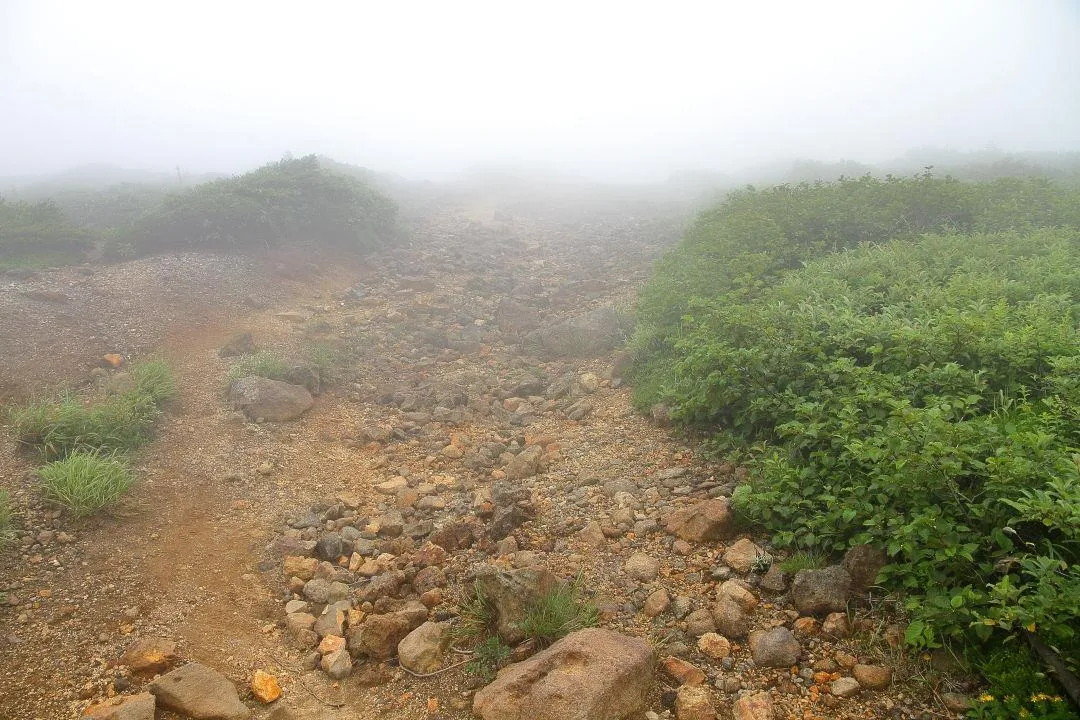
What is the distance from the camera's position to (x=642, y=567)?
4.89 metres

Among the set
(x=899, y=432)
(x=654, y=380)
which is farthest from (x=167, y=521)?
(x=899, y=432)

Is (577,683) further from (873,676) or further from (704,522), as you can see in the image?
(704,522)

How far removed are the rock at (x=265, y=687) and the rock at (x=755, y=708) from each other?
3.02 meters

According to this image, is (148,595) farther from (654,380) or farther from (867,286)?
(867,286)

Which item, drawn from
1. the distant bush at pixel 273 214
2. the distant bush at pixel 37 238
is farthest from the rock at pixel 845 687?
the distant bush at pixel 37 238

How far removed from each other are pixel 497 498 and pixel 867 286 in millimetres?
5436

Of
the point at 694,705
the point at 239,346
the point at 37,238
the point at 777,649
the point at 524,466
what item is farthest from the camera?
the point at 37,238

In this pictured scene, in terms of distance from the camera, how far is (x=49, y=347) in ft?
31.5

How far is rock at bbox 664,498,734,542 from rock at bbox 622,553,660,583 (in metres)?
0.38

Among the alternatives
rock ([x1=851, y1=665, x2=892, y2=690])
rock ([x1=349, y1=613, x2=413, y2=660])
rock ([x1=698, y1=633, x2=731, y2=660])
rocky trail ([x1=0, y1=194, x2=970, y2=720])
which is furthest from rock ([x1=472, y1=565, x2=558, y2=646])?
rock ([x1=851, y1=665, x2=892, y2=690])

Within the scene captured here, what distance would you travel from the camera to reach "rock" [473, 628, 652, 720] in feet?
11.1

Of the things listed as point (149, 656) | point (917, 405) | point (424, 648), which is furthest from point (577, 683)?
point (917, 405)

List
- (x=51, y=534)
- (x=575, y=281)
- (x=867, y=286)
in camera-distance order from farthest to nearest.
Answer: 1. (x=575, y=281)
2. (x=867, y=286)
3. (x=51, y=534)

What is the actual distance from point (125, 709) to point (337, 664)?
1271mm
